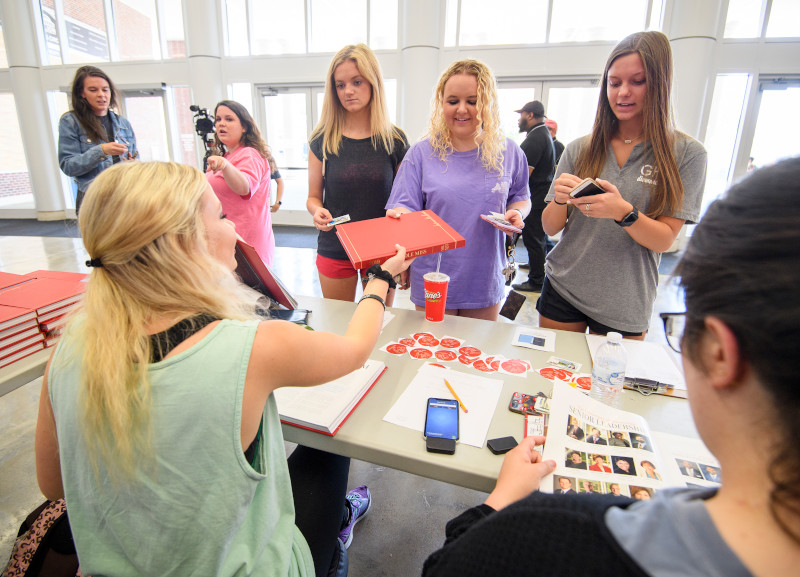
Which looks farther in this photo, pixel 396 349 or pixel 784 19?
pixel 784 19

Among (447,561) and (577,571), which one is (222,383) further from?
(577,571)

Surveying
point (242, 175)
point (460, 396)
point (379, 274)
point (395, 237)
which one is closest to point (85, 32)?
point (242, 175)

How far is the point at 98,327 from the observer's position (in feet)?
2.33

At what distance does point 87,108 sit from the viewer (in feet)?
9.43

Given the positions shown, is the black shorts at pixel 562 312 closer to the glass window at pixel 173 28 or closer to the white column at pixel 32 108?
the glass window at pixel 173 28

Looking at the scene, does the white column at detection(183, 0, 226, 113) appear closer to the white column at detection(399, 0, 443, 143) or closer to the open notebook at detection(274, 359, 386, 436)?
the white column at detection(399, 0, 443, 143)

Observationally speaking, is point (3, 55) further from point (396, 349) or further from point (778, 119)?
point (778, 119)

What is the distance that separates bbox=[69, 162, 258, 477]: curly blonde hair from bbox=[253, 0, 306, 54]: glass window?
23.2 ft

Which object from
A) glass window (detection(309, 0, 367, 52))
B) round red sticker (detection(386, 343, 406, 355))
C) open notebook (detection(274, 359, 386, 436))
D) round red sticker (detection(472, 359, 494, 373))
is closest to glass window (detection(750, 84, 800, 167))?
glass window (detection(309, 0, 367, 52))

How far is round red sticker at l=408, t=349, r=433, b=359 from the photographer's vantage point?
1358mm

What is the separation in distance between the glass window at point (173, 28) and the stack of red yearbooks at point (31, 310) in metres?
7.29

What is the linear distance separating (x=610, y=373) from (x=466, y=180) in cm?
97

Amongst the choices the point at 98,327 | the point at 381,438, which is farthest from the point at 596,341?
the point at 98,327

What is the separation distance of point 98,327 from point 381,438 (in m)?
0.61
